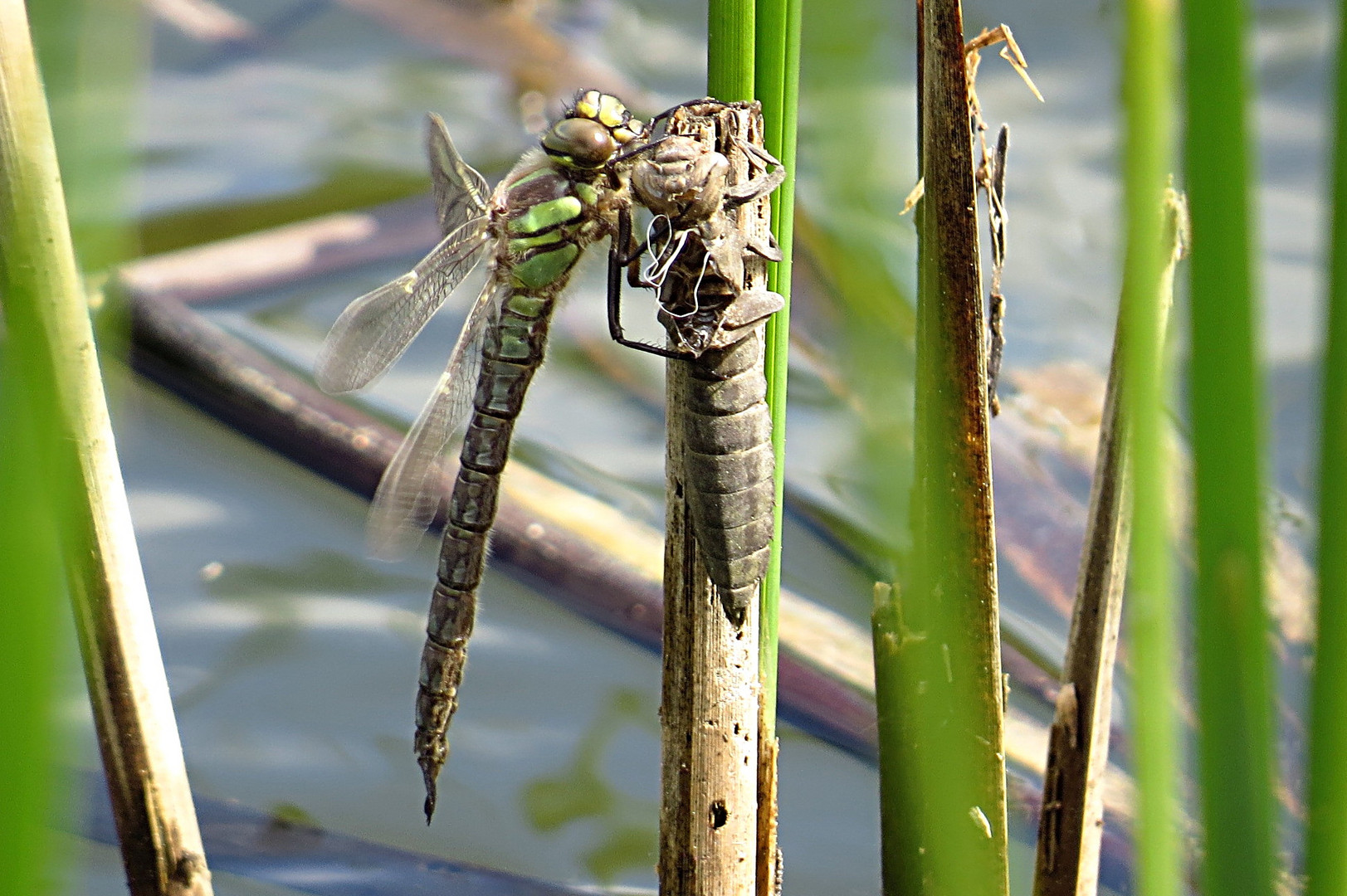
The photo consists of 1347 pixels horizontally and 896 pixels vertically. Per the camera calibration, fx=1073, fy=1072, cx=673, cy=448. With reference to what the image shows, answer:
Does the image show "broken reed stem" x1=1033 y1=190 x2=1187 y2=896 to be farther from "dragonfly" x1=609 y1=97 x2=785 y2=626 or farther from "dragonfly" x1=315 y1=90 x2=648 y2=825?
"dragonfly" x1=315 y1=90 x2=648 y2=825

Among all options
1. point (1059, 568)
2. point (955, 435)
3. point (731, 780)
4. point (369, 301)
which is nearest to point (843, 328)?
point (955, 435)

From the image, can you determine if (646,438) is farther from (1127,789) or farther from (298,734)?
(1127,789)

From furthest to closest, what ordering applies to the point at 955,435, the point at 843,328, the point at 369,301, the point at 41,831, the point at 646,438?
the point at 646,438, the point at 369,301, the point at 955,435, the point at 843,328, the point at 41,831

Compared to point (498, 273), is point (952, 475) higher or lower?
lower

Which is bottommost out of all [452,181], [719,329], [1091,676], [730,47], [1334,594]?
[1334,594]

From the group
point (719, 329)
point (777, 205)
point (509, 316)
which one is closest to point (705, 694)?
point (719, 329)

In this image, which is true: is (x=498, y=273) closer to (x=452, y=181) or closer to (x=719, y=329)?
(x=452, y=181)

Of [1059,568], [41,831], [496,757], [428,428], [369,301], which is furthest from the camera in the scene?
[1059,568]
